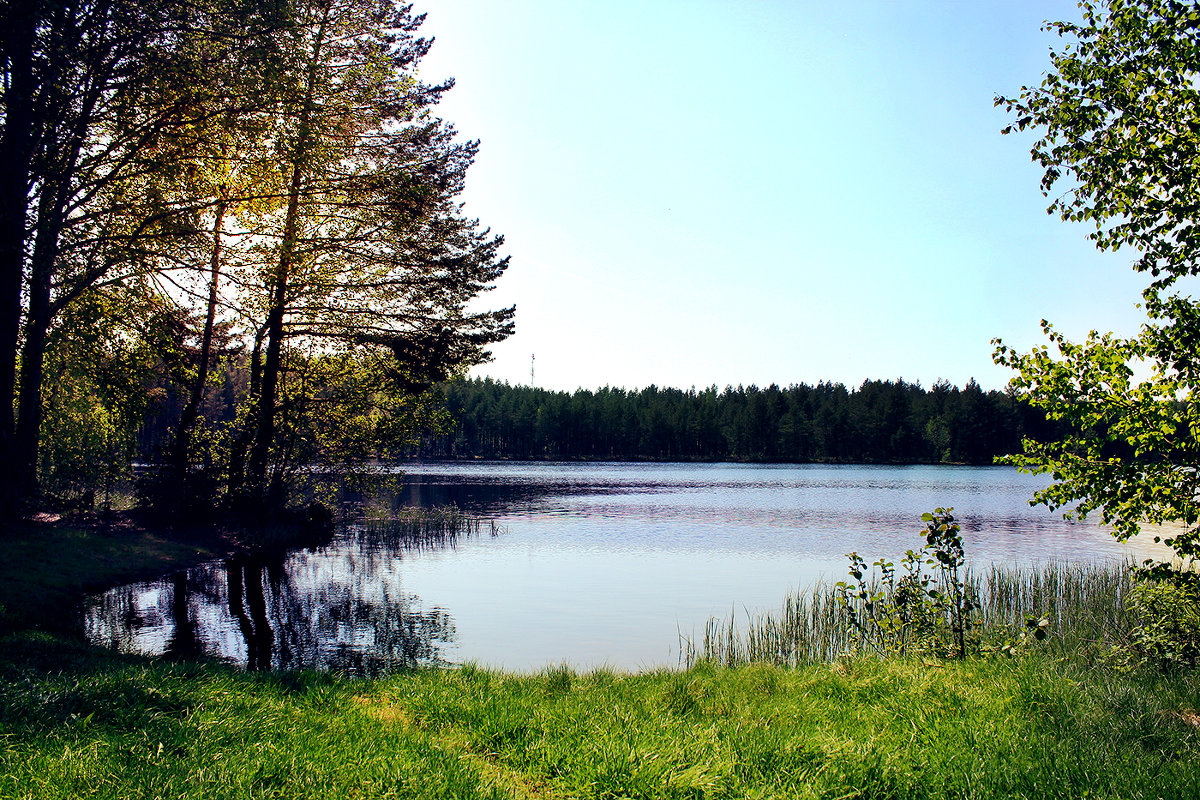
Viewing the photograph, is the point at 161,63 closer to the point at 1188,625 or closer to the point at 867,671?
the point at 867,671

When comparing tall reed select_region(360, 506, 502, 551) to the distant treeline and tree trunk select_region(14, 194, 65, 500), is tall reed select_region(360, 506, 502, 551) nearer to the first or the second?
tree trunk select_region(14, 194, 65, 500)

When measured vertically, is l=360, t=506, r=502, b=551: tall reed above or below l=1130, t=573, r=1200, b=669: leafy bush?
below

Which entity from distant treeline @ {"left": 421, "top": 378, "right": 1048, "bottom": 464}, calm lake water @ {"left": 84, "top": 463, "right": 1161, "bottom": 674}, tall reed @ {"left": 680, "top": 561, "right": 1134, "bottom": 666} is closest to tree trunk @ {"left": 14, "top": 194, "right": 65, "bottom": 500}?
calm lake water @ {"left": 84, "top": 463, "right": 1161, "bottom": 674}

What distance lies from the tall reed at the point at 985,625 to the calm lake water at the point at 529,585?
0.94 meters

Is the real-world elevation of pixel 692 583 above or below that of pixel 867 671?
below

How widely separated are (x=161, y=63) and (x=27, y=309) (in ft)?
27.5

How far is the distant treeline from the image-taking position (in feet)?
427

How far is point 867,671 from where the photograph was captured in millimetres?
9125

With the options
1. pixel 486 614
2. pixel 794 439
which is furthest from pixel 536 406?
pixel 486 614

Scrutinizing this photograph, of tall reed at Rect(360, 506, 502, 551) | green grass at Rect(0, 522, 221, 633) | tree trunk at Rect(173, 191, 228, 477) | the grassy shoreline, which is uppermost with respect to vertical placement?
tree trunk at Rect(173, 191, 228, 477)

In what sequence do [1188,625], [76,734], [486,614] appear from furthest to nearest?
[486,614] < [1188,625] < [76,734]

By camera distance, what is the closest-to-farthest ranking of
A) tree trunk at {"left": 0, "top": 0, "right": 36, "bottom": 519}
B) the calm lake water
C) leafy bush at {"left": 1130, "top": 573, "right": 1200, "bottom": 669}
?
leafy bush at {"left": 1130, "top": 573, "right": 1200, "bottom": 669} < the calm lake water < tree trunk at {"left": 0, "top": 0, "right": 36, "bottom": 519}

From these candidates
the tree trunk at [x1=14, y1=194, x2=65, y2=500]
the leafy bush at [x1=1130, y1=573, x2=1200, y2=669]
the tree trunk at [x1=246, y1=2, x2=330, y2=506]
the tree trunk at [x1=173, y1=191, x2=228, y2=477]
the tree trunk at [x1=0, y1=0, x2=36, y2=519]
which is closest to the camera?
the leafy bush at [x1=1130, y1=573, x2=1200, y2=669]

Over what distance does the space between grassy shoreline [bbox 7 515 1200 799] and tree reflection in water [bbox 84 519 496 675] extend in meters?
2.72
